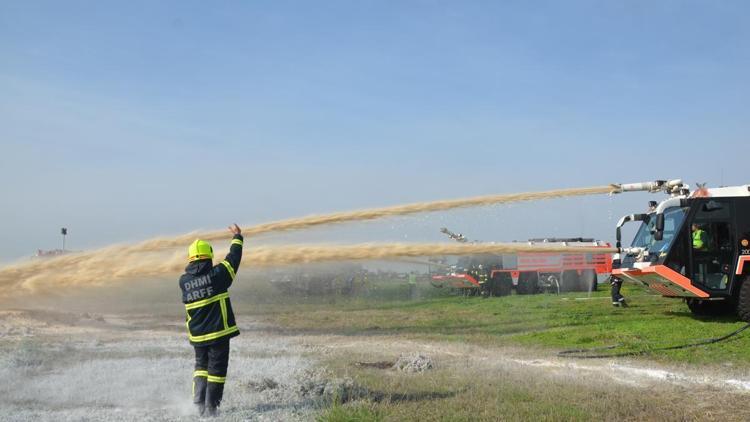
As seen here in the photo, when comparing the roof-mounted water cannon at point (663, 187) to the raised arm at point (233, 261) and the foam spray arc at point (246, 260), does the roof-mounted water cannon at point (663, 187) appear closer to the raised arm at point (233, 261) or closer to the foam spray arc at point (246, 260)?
the foam spray arc at point (246, 260)

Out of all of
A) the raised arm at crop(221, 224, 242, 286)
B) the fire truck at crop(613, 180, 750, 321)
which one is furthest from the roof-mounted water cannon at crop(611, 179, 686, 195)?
the raised arm at crop(221, 224, 242, 286)

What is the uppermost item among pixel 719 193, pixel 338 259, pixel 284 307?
pixel 719 193

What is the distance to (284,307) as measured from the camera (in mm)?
26062

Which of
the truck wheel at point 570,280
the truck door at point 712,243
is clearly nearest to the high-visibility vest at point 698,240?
the truck door at point 712,243

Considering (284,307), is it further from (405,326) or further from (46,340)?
(46,340)

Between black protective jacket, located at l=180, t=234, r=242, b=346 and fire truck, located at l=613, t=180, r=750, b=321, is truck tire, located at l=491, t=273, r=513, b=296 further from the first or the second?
black protective jacket, located at l=180, t=234, r=242, b=346

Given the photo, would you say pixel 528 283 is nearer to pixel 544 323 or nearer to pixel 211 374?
pixel 544 323

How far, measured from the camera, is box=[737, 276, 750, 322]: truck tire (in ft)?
47.4

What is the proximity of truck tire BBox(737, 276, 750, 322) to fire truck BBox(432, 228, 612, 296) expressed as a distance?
48.5 feet

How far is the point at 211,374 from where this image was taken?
777 centimetres

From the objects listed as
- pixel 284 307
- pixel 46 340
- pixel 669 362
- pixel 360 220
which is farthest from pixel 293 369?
pixel 284 307

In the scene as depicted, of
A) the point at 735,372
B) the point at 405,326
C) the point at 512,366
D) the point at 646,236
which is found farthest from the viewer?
the point at 405,326

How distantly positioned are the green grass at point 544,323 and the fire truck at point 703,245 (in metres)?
0.81

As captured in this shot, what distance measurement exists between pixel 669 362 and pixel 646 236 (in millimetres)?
6223
